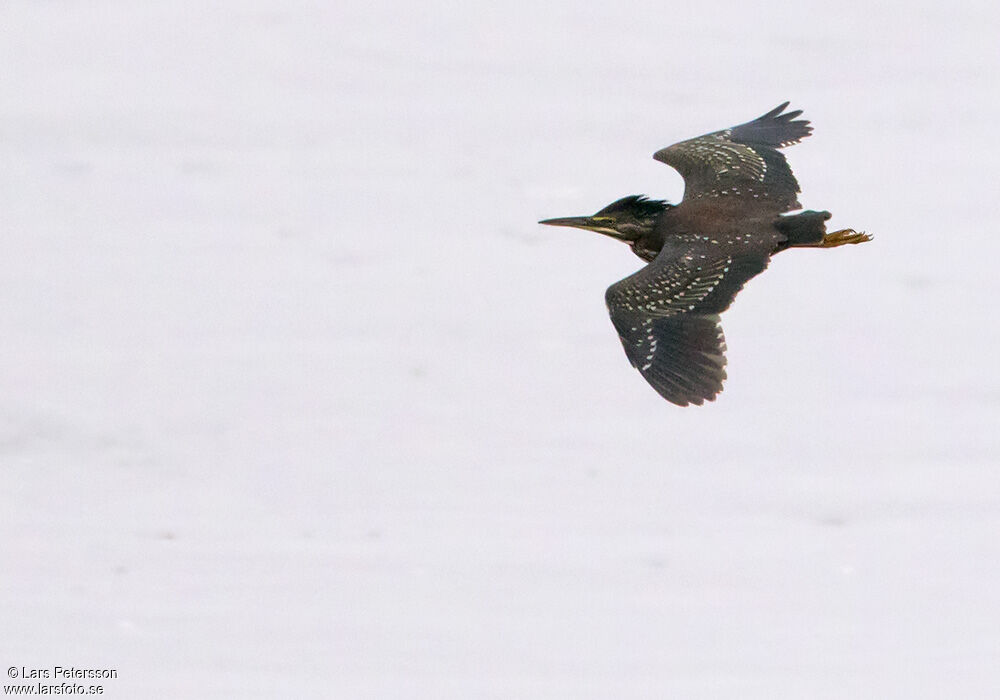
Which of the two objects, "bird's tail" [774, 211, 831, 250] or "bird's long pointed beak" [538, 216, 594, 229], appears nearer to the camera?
"bird's tail" [774, 211, 831, 250]

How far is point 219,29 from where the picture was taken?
1530 cm

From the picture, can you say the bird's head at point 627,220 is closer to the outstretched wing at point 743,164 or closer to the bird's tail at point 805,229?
the outstretched wing at point 743,164

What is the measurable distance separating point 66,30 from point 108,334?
401 cm

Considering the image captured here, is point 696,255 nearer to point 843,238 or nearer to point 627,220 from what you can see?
point 627,220

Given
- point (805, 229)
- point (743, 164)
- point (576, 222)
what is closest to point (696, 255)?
point (805, 229)

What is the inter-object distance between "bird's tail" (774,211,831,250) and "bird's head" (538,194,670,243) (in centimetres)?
62

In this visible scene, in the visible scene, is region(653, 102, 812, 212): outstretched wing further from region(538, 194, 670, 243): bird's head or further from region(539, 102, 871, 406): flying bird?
region(538, 194, 670, 243): bird's head

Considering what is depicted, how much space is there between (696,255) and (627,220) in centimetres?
64

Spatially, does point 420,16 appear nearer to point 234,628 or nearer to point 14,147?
point 14,147

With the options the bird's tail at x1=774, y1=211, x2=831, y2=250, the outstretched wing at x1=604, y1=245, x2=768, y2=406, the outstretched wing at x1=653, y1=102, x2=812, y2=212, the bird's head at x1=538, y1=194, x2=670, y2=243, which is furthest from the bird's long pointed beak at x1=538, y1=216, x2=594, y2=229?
the bird's tail at x1=774, y1=211, x2=831, y2=250

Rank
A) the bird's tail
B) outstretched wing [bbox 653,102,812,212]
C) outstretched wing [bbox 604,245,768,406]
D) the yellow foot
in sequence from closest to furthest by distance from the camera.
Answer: outstretched wing [bbox 604,245,768,406]
the bird's tail
the yellow foot
outstretched wing [bbox 653,102,812,212]

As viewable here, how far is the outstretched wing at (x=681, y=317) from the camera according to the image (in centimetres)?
769

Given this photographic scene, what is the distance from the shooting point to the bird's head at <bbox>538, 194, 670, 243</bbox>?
8.44 m

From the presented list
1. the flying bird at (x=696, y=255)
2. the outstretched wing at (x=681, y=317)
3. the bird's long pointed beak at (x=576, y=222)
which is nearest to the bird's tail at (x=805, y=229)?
the flying bird at (x=696, y=255)
